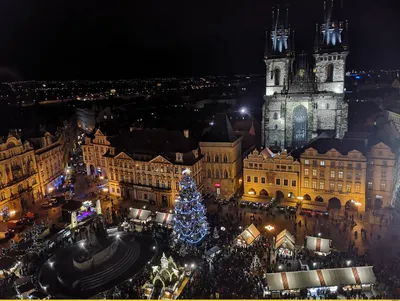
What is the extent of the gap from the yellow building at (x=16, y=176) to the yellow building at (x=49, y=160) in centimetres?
189

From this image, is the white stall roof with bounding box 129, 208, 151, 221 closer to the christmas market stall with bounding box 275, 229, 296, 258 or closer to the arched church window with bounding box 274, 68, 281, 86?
the christmas market stall with bounding box 275, 229, 296, 258

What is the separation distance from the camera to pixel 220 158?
57.2 m

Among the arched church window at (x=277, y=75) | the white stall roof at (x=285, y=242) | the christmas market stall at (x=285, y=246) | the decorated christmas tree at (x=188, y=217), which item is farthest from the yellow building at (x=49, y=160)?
the arched church window at (x=277, y=75)

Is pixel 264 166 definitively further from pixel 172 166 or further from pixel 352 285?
pixel 352 285

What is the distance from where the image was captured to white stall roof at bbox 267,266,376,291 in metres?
31.3

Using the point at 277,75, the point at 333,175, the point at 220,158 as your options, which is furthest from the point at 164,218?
the point at 277,75

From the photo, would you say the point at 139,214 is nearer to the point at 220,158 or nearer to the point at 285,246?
the point at 220,158

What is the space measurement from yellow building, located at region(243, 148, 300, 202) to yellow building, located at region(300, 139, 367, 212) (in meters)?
1.51

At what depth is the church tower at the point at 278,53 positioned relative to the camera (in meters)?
65.4

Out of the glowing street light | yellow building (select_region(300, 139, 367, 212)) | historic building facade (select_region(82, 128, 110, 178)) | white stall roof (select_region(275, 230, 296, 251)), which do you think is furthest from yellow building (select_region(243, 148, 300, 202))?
historic building facade (select_region(82, 128, 110, 178))

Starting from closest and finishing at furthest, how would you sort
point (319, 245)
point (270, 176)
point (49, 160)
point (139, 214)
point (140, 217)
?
1. point (319, 245)
2. point (140, 217)
3. point (139, 214)
4. point (270, 176)
5. point (49, 160)

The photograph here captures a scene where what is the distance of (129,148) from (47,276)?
90.0 feet

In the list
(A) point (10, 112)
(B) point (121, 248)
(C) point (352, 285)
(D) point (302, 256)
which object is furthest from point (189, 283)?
(A) point (10, 112)

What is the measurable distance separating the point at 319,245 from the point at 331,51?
126 ft
